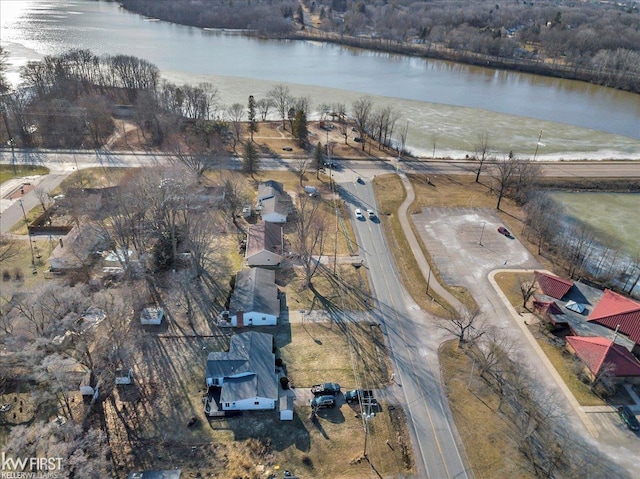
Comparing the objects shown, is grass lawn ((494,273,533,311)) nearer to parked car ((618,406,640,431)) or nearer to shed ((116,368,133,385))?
parked car ((618,406,640,431))

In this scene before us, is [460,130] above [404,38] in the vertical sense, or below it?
below

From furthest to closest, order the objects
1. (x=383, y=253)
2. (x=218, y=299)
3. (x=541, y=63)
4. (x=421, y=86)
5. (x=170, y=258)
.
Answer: (x=541, y=63) → (x=421, y=86) → (x=383, y=253) → (x=170, y=258) → (x=218, y=299)

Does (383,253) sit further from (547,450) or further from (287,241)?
(547,450)

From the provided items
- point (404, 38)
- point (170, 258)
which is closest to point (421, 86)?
point (404, 38)

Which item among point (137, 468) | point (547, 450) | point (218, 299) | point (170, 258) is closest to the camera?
point (137, 468)

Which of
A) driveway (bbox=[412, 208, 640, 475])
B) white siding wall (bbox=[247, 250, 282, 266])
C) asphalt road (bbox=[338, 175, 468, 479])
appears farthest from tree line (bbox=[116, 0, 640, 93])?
white siding wall (bbox=[247, 250, 282, 266])

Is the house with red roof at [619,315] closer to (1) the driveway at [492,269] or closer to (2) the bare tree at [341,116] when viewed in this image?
(1) the driveway at [492,269]

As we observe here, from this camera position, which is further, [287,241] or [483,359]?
[287,241]
